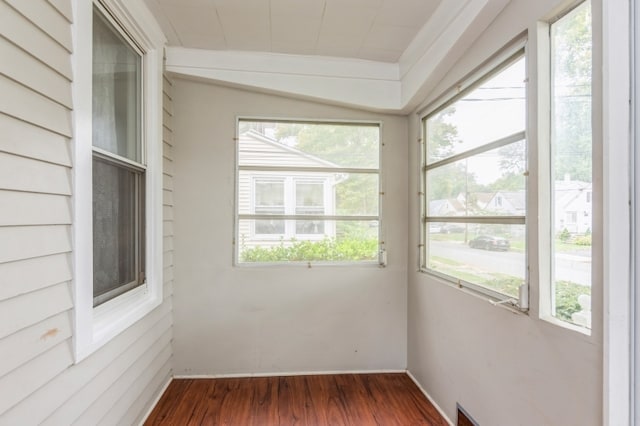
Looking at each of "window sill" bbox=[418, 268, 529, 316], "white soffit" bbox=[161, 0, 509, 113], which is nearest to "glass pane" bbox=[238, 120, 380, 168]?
"white soffit" bbox=[161, 0, 509, 113]

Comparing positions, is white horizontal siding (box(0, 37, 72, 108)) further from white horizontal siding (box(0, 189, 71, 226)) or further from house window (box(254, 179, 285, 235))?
house window (box(254, 179, 285, 235))

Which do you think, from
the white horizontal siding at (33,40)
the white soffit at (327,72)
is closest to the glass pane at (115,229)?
the white horizontal siding at (33,40)

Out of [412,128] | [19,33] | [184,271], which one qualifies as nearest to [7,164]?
[19,33]

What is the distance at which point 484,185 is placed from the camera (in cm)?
179

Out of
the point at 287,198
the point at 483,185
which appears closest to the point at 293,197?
the point at 287,198

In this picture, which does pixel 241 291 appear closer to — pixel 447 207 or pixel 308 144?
pixel 308 144

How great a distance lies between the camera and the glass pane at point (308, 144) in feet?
8.82

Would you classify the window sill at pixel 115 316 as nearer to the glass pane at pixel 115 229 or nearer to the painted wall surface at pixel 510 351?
the glass pane at pixel 115 229

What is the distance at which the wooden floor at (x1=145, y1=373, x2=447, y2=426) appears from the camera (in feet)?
6.88

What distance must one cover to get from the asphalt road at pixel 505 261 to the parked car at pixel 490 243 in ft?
0.08

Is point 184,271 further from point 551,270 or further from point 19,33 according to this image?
point 551,270

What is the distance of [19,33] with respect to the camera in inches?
41.9

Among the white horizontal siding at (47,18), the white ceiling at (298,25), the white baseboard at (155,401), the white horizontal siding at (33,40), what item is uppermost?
the white ceiling at (298,25)

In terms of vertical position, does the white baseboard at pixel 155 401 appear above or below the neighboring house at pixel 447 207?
below
